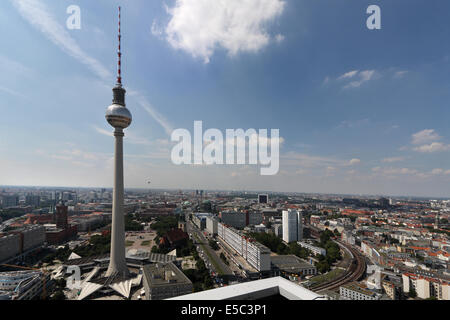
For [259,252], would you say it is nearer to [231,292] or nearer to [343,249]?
[343,249]

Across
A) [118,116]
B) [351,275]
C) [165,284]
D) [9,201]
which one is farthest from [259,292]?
[9,201]

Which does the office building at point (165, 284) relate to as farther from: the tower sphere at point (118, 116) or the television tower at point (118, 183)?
the tower sphere at point (118, 116)

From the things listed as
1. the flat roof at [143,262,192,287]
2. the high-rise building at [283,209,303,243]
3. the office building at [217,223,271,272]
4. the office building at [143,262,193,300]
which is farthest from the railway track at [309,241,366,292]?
the flat roof at [143,262,192,287]

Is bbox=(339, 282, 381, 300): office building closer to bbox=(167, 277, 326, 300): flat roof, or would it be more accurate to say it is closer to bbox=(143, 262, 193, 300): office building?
bbox=(143, 262, 193, 300): office building

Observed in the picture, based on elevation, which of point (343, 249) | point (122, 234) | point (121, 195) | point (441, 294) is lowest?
point (343, 249)

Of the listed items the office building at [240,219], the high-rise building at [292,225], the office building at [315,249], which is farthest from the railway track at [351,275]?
the office building at [240,219]
